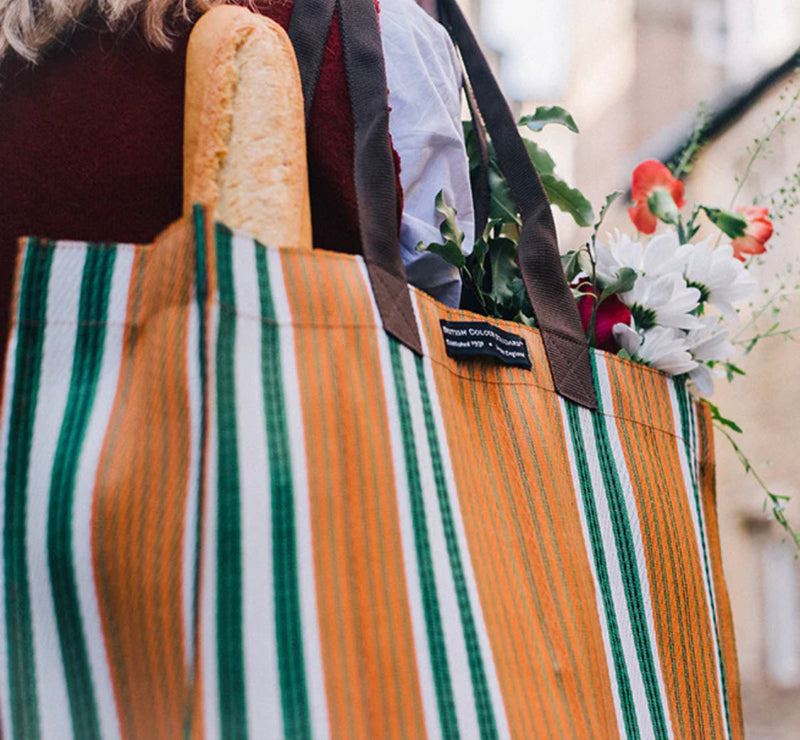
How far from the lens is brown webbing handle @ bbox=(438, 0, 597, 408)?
3.07 ft

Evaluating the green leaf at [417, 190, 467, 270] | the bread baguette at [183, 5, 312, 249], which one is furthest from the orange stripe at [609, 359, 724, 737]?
the bread baguette at [183, 5, 312, 249]

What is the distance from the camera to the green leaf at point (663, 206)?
1.25m

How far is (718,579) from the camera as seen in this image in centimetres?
111

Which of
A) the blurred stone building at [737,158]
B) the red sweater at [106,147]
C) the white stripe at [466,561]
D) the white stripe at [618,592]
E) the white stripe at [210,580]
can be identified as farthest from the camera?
the blurred stone building at [737,158]

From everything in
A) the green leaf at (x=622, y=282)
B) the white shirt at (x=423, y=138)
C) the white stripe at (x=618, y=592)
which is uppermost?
the white shirt at (x=423, y=138)

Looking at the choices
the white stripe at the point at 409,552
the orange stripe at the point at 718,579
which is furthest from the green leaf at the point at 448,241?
the orange stripe at the point at 718,579

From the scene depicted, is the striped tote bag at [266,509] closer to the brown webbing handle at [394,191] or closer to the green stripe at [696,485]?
the brown webbing handle at [394,191]

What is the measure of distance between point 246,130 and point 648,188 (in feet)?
2.59

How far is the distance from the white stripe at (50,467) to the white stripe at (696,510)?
0.69m

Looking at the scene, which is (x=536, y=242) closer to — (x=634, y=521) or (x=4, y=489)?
(x=634, y=521)

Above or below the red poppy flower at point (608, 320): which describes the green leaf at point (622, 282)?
above

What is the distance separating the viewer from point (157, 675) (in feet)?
2.00

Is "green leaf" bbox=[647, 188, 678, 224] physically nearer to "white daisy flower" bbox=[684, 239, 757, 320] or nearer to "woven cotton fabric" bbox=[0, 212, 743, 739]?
"white daisy flower" bbox=[684, 239, 757, 320]

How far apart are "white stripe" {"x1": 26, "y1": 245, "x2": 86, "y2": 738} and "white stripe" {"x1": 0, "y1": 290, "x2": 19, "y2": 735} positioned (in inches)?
0.7
